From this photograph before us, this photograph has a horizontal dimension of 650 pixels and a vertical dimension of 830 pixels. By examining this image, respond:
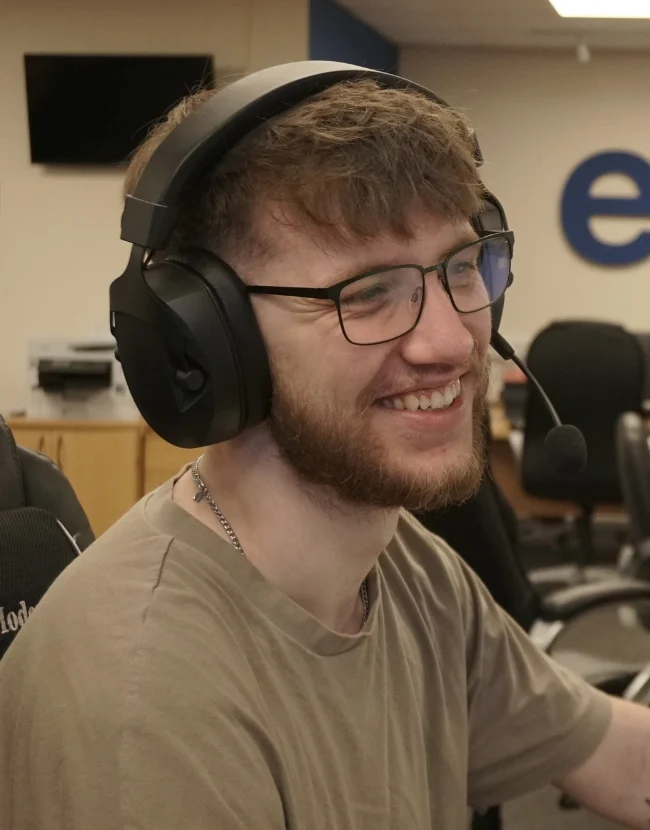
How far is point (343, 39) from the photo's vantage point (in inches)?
184

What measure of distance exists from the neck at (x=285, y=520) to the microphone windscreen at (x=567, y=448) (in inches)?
8.5

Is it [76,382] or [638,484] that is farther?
[76,382]

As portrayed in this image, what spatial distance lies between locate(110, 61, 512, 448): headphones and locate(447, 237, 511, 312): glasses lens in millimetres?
183

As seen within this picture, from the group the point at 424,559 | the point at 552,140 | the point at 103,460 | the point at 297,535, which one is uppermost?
the point at 552,140

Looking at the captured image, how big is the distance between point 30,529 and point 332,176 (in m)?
0.50

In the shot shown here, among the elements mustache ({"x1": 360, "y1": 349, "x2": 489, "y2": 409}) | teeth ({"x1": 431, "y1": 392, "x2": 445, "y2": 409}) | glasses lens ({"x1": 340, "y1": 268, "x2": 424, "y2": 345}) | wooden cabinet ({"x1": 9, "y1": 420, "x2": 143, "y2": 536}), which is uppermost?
glasses lens ({"x1": 340, "y1": 268, "x2": 424, "y2": 345})

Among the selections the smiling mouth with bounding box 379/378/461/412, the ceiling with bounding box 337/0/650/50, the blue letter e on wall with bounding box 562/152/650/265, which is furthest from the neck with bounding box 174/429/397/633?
the blue letter e on wall with bounding box 562/152/650/265

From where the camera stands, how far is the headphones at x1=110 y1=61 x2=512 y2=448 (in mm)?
754

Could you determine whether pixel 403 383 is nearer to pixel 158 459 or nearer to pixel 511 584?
pixel 511 584

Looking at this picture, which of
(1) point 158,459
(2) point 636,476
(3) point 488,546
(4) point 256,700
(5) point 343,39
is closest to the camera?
(4) point 256,700

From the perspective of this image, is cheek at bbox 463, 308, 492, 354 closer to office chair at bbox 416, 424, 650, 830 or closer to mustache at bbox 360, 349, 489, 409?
mustache at bbox 360, 349, 489, 409

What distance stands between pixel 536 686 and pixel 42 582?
0.55m

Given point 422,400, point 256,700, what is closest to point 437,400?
point 422,400

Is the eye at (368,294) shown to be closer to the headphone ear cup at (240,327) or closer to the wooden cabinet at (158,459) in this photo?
the headphone ear cup at (240,327)
